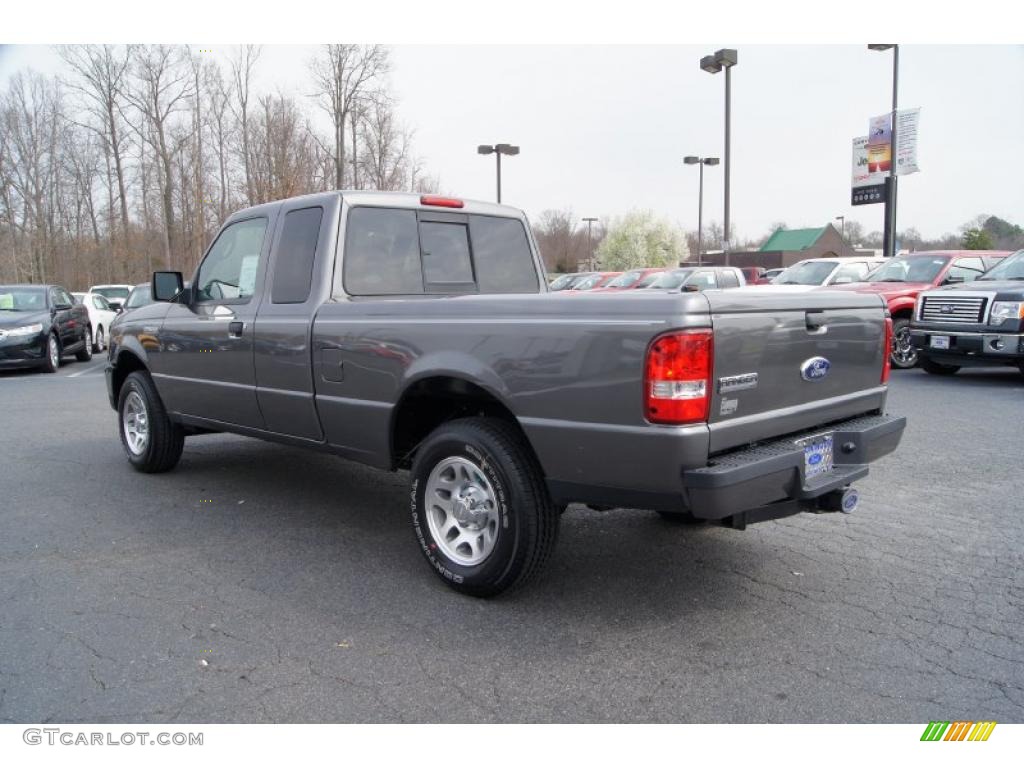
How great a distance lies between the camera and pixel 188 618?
3508mm

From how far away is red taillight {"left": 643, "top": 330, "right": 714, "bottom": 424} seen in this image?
9.54ft

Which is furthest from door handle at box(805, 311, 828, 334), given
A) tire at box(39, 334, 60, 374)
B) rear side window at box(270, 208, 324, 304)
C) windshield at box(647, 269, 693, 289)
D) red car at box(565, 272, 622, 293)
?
red car at box(565, 272, 622, 293)

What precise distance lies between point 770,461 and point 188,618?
2647mm

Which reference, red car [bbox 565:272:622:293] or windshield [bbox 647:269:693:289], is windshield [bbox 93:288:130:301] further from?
windshield [bbox 647:269:693:289]

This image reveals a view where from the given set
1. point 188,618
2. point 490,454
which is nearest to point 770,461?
point 490,454

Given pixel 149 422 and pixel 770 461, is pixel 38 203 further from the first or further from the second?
pixel 770 461

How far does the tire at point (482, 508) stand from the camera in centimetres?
340

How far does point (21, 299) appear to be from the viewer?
582 inches

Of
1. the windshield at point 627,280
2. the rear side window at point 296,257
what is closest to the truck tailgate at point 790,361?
the rear side window at point 296,257

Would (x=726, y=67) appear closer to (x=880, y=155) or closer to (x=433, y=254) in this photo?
(x=880, y=155)

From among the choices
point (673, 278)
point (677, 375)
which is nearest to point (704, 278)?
point (673, 278)

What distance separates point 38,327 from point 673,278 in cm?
1441

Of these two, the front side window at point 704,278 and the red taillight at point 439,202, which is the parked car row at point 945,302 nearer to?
the front side window at point 704,278
